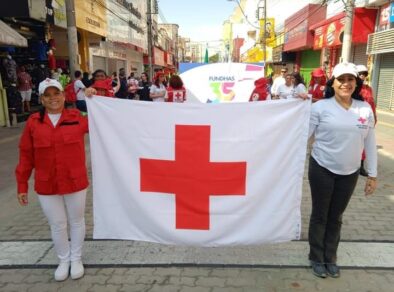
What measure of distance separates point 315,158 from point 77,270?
6.83 ft

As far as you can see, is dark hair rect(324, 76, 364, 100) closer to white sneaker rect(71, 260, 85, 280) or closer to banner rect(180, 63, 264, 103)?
white sneaker rect(71, 260, 85, 280)

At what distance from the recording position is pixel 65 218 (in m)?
2.96

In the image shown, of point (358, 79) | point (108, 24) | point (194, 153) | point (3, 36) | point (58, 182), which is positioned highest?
point (108, 24)

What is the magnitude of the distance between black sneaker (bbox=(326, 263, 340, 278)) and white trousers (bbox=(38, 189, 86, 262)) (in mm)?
2007

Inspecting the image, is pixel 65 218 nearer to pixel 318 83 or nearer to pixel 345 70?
pixel 345 70

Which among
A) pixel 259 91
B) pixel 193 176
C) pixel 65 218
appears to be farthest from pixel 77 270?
pixel 259 91

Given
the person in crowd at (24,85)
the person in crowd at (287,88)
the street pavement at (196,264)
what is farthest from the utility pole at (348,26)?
the person in crowd at (24,85)

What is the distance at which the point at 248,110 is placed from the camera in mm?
2910

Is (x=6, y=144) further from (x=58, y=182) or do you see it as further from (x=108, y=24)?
(x=108, y=24)

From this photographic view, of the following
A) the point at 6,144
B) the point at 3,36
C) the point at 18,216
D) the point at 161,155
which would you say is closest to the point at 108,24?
the point at 3,36

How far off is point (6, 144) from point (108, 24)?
1390 centimetres

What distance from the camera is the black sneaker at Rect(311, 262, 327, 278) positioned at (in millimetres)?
2939

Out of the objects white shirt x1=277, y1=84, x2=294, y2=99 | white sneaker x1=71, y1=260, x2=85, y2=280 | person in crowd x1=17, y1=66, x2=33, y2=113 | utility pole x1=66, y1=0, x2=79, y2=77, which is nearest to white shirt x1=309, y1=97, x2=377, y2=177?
white sneaker x1=71, y1=260, x2=85, y2=280

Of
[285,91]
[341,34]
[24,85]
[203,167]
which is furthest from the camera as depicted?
[341,34]
